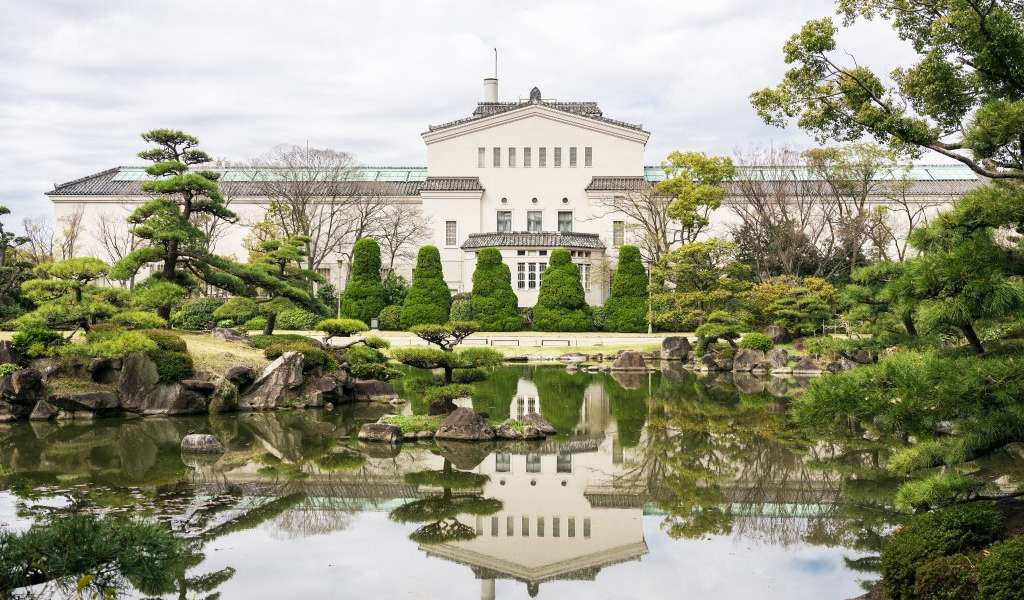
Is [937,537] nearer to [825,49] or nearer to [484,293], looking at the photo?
[825,49]

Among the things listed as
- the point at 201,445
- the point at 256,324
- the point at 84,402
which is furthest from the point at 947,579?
the point at 256,324

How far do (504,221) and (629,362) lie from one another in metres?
17.6

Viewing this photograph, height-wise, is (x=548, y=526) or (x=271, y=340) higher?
(x=271, y=340)

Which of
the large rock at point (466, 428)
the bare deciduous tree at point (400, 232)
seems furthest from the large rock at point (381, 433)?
the bare deciduous tree at point (400, 232)

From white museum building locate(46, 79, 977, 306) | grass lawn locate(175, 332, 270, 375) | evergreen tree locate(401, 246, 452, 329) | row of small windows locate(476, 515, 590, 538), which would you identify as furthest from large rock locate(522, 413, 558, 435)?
white museum building locate(46, 79, 977, 306)

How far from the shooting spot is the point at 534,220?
41625 mm

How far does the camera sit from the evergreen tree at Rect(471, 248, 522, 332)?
1359 inches

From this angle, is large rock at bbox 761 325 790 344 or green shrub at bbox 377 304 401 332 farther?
green shrub at bbox 377 304 401 332

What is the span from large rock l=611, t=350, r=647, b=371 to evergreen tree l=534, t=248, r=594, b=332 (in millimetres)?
8481

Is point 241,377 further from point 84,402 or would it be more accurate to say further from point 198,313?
point 198,313

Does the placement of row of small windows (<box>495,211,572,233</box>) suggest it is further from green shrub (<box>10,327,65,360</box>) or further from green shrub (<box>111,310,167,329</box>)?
green shrub (<box>10,327,65,360</box>)

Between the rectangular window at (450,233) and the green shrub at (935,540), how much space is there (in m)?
36.2

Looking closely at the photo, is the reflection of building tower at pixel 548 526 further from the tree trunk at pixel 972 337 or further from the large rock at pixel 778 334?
the large rock at pixel 778 334

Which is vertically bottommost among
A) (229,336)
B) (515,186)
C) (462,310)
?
(229,336)
